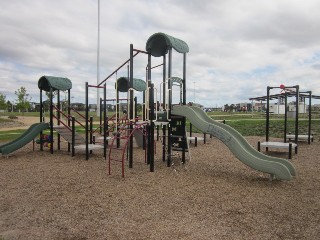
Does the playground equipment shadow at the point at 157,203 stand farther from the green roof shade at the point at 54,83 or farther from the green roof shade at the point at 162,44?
the green roof shade at the point at 54,83

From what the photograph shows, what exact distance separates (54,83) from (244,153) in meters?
8.42

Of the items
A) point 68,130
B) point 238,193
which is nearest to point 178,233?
point 238,193

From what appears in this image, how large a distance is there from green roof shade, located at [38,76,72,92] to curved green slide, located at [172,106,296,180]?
593 centimetres

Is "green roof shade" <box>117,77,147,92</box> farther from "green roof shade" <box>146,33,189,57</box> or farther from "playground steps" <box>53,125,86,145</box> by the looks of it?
"green roof shade" <box>146,33,189,57</box>

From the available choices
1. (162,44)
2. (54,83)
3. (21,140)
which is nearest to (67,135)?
(21,140)

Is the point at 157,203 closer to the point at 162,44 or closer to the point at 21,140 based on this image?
the point at 162,44

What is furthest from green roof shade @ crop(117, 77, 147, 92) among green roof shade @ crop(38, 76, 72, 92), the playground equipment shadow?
the playground equipment shadow

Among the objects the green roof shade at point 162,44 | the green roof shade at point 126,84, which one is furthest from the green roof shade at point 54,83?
the green roof shade at point 162,44

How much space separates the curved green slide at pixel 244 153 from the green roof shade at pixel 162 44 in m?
1.78

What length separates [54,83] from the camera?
41.5 feet

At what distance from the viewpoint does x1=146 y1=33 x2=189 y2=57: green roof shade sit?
875cm

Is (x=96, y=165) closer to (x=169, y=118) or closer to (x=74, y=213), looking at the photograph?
(x=169, y=118)

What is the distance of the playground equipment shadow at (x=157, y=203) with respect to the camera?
14.8ft

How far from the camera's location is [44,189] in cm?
683
